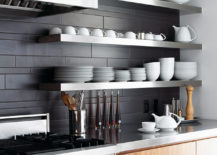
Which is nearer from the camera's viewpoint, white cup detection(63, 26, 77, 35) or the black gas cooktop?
the black gas cooktop

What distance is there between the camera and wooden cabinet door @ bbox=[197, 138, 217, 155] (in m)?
3.14

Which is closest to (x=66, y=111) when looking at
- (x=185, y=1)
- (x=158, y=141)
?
(x=158, y=141)

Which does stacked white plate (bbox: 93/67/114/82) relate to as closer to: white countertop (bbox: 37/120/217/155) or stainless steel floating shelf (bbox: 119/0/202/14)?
white countertop (bbox: 37/120/217/155)

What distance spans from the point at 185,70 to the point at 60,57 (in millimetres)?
1228

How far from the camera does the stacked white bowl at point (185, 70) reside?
3.75 metres

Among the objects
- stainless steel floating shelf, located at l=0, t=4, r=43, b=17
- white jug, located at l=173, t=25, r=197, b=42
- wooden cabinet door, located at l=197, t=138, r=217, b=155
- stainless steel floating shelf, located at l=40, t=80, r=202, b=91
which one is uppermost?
stainless steel floating shelf, located at l=0, t=4, r=43, b=17

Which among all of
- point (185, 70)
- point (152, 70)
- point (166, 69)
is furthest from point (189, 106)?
point (152, 70)

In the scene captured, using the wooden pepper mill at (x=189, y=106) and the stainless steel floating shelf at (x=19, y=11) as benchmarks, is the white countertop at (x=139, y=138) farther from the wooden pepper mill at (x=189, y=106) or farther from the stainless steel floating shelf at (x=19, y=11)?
the stainless steel floating shelf at (x=19, y=11)

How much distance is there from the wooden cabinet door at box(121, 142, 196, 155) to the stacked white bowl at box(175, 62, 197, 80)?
85 centimetres

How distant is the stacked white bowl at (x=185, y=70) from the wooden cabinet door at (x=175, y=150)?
85 centimetres

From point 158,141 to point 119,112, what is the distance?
682 millimetres

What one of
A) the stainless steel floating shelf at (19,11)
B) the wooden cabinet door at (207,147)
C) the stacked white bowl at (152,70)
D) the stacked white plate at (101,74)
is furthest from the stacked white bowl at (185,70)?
the stainless steel floating shelf at (19,11)

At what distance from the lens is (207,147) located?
3211 mm

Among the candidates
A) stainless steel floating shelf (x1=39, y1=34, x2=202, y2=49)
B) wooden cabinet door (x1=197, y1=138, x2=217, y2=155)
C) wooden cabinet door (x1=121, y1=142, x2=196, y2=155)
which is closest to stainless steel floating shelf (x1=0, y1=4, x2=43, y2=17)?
stainless steel floating shelf (x1=39, y1=34, x2=202, y2=49)
